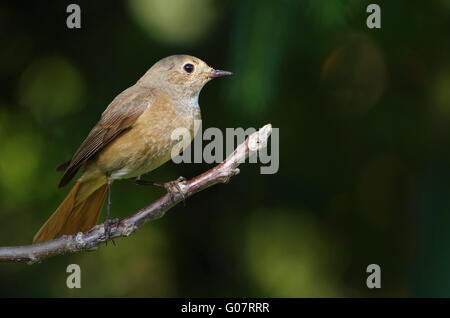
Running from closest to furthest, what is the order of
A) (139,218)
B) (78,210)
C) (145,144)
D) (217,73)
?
1. (139,218)
2. (145,144)
3. (217,73)
4. (78,210)

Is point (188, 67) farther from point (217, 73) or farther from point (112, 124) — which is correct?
Answer: point (112, 124)

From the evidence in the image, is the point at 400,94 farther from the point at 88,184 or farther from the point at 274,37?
the point at 88,184

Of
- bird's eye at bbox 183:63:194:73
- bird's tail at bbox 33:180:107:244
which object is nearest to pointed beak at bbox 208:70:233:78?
bird's eye at bbox 183:63:194:73

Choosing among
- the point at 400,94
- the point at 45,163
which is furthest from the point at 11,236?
the point at 400,94

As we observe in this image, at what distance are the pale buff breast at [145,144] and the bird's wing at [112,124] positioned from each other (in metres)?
0.04

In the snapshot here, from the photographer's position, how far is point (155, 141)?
3.34m

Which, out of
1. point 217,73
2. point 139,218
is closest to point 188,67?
point 217,73

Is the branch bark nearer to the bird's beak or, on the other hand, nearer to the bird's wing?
the bird's wing

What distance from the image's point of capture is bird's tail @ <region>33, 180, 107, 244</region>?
3.46 metres

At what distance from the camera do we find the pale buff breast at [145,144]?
132 inches

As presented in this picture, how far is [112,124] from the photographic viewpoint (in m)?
3.43

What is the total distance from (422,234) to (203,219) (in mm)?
1533

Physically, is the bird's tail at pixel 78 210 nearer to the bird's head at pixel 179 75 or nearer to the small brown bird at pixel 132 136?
the small brown bird at pixel 132 136

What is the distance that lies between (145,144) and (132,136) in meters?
0.11
